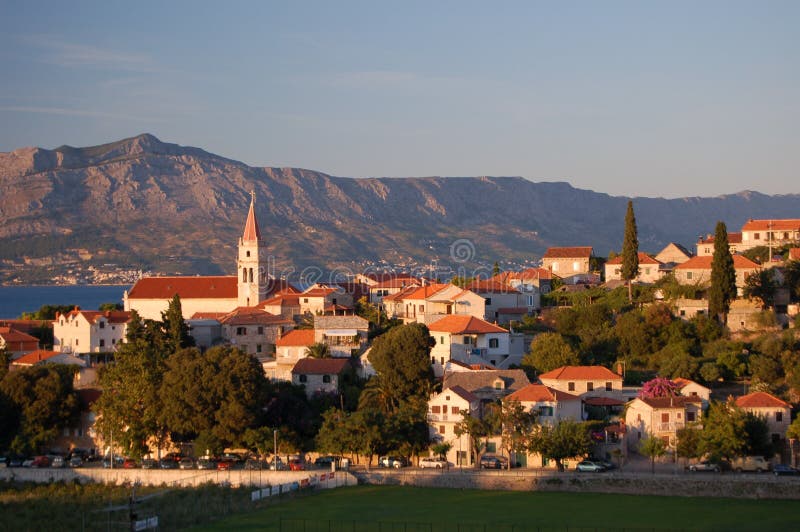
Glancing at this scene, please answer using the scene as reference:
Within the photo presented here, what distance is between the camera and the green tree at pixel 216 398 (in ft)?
180

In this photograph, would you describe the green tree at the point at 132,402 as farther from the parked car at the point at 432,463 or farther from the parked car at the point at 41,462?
the parked car at the point at 432,463

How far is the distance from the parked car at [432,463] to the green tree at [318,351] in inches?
522

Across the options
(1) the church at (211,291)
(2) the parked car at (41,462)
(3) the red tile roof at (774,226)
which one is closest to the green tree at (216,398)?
(2) the parked car at (41,462)

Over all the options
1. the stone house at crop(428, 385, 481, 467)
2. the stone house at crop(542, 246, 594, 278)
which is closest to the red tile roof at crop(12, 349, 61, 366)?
the stone house at crop(428, 385, 481, 467)

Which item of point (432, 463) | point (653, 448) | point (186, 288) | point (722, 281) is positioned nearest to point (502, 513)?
point (432, 463)

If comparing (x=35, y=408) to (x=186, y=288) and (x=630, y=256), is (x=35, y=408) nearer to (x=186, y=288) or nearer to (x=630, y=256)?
(x=186, y=288)

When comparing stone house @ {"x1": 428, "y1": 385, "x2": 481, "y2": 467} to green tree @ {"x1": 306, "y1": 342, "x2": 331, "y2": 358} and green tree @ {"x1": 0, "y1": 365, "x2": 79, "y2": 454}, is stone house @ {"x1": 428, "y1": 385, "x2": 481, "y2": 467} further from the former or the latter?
green tree @ {"x1": 0, "y1": 365, "x2": 79, "y2": 454}

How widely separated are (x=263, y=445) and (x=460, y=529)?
15.4m

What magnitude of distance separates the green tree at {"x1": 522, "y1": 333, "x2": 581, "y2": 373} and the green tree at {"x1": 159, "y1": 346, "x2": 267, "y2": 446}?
15464 millimetres

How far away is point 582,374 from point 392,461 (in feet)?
37.2

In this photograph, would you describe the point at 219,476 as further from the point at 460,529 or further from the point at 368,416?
the point at 460,529

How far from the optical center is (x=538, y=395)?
178 feet

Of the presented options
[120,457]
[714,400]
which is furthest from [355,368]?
[714,400]

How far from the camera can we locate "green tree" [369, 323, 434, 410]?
5806cm
